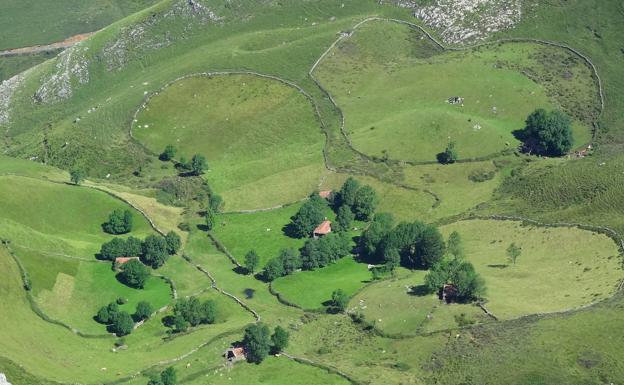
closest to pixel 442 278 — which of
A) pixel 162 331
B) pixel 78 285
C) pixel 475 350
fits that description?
pixel 475 350

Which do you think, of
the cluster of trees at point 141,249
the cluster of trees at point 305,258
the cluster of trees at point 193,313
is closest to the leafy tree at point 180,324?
the cluster of trees at point 193,313

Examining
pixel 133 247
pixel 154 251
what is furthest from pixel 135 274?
pixel 133 247

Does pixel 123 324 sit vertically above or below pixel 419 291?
above

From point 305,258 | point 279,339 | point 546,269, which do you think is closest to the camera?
point 279,339

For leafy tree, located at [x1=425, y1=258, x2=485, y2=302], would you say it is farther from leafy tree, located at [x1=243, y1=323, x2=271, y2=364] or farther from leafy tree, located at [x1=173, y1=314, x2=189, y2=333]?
leafy tree, located at [x1=173, y1=314, x2=189, y2=333]

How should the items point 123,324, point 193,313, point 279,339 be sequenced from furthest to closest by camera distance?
point 193,313, point 123,324, point 279,339

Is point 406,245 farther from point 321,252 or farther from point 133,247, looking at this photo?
point 133,247

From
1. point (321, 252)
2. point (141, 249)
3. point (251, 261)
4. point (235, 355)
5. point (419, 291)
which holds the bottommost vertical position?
point (321, 252)
